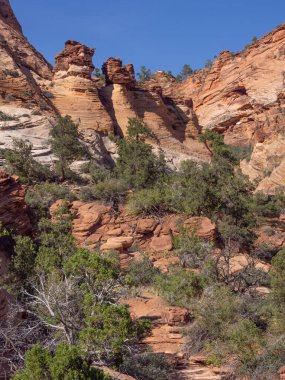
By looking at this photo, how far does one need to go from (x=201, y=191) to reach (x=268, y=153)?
1454cm

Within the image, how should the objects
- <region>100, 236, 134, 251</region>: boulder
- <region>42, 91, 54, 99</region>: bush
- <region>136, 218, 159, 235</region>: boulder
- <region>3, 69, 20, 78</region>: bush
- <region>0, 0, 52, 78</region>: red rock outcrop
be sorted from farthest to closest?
<region>0, 0, 52, 78</region>: red rock outcrop, <region>42, 91, 54, 99</region>: bush, <region>3, 69, 20, 78</region>: bush, <region>136, 218, 159, 235</region>: boulder, <region>100, 236, 134, 251</region>: boulder

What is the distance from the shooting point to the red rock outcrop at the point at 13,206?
60.6 ft

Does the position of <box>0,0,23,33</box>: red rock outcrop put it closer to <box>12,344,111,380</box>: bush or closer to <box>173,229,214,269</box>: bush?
<box>173,229,214,269</box>: bush

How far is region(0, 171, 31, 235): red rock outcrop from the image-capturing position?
728 inches

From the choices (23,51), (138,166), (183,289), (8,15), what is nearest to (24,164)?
(138,166)

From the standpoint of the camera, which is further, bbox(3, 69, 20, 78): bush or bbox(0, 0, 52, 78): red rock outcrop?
bbox(0, 0, 52, 78): red rock outcrop

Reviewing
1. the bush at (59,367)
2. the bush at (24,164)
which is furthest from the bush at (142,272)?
the bush at (24,164)

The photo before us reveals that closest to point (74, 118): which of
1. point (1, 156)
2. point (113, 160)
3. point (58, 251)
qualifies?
point (113, 160)

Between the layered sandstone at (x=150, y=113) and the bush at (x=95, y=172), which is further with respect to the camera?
the layered sandstone at (x=150, y=113)

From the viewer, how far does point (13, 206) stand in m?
19.0

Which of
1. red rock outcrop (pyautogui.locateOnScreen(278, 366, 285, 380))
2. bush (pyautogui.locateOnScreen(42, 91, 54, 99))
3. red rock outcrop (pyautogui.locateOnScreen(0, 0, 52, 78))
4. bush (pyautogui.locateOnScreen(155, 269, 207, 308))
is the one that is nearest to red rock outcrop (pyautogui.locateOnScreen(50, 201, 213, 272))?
bush (pyautogui.locateOnScreen(155, 269, 207, 308))

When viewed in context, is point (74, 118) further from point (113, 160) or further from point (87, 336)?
point (87, 336)

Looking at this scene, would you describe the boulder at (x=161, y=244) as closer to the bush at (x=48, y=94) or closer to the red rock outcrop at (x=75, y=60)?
the bush at (x=48, y=94)

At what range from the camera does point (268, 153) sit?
3453cm
